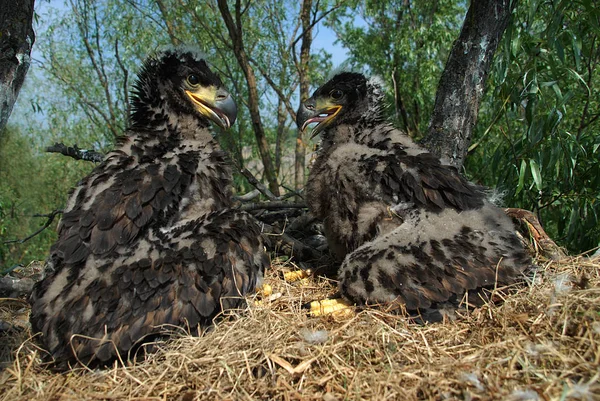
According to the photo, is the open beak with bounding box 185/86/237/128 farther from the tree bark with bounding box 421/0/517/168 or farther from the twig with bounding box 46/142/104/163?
the tree bark with bounding box 421/0/517/168

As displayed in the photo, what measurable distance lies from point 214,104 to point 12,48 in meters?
1.40

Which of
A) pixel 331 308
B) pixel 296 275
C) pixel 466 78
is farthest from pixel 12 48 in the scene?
pixel 466 78

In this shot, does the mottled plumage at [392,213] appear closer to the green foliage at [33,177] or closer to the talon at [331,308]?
the talon at [331,308]

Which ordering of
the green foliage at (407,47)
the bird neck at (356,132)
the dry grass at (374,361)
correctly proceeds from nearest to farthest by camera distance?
the dry grass at (374,361)
the bird neck at (356,132)
the green foliage at (407,47)

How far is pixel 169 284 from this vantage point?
2525mm

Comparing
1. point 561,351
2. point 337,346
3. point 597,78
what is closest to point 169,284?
point 337,346

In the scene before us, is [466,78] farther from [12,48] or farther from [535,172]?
[12,48]

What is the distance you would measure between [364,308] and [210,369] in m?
0.99

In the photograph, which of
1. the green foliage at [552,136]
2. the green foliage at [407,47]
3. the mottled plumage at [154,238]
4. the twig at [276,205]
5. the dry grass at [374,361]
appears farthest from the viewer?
the green foliage at [407,47]

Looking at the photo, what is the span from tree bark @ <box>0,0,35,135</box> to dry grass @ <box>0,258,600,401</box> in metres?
1.66

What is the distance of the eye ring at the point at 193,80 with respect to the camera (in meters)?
3.36

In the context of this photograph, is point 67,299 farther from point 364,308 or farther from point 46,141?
point 46,141

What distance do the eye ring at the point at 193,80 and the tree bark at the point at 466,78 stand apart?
2.11 meters

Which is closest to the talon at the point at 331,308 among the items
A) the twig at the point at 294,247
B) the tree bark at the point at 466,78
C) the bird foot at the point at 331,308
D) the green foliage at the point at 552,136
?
the bird foot at the point at 331,308
